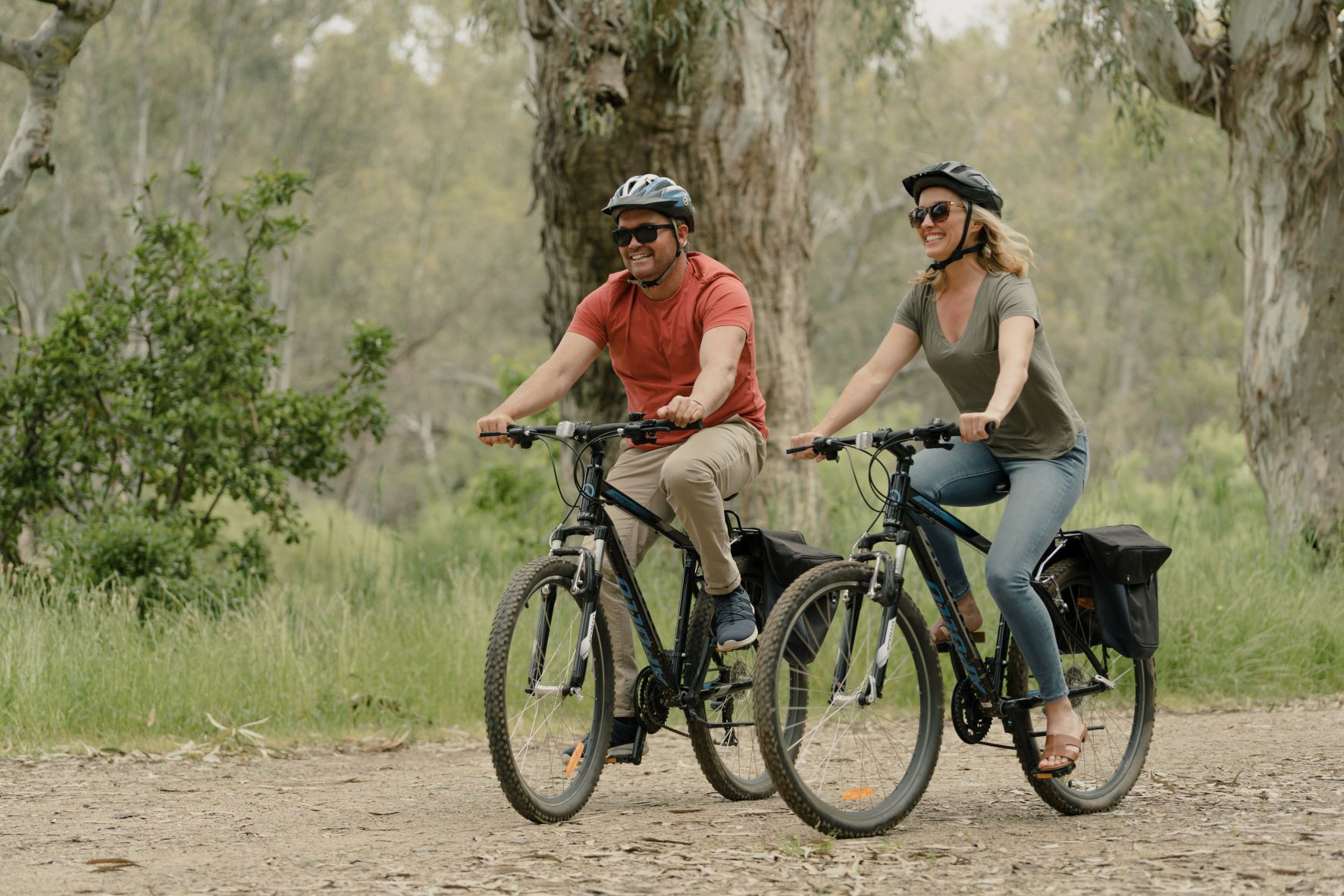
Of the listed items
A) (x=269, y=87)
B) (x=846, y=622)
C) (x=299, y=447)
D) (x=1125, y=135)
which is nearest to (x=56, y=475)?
(x=299, y=447)

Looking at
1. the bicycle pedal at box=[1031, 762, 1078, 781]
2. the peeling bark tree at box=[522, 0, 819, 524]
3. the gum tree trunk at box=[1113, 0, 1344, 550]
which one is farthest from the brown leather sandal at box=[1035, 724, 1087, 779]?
the gum tree trunk at box=[1113, 0, 1344, 550]

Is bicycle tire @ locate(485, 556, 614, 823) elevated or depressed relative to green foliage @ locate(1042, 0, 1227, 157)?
depressed

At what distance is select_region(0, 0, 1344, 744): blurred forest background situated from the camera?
27609mm

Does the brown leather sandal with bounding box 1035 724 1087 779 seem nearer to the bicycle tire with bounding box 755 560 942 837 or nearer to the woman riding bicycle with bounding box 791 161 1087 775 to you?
the woman riding bicycle with bounding box 791 161 1087 775

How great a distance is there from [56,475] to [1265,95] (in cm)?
841

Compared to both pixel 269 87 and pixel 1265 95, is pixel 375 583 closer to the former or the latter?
pixel 1265 95

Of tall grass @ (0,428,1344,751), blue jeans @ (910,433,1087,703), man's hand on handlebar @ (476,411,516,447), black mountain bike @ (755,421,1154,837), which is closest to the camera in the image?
black mountain bike @ (755,421,1154,837)

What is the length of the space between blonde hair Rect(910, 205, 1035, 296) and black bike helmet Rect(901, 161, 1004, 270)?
2 cm

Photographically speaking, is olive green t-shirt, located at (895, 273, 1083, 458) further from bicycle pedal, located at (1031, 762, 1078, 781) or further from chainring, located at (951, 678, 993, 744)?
bicycle pedal, located at (1031, 762, 1078, 781)

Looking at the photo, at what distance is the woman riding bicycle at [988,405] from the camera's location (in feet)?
15.9

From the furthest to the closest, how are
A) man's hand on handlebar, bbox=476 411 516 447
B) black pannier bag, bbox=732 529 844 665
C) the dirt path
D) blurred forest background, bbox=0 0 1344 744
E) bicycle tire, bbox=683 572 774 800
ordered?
blurred forest background, bbox=0 0 1344 744 → black pannier bag, bbox=732 529 844 665 → bicycle tire, bbox=683 572 774 800 → man's hand on handlebar, bbox=476 411 516 447 → the dirt path

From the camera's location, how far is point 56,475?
9844 mm

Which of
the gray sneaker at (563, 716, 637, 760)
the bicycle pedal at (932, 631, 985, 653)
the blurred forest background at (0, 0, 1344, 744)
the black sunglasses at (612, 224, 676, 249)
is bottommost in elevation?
the gray sneaker at (563, 716, 637, 760)

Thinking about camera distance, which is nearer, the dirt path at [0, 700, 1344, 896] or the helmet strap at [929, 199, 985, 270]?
the dirt path at [0, 700, 1344, 896]
